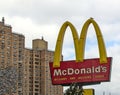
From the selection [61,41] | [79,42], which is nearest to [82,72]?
[79,42]

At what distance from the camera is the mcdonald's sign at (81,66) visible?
246 ft

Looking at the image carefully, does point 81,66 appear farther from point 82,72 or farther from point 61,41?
point 61,41

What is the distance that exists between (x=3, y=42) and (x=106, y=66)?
119m

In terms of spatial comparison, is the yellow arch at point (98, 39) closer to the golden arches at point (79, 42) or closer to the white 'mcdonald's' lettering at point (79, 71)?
the golden arches at point (79, 42)

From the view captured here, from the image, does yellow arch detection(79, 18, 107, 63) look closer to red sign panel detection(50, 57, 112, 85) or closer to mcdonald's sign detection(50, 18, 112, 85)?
mcdonald's sign detection(50, 18, 112, 85)

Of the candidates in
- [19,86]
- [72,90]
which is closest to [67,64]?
[72,90]

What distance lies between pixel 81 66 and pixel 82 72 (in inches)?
36.0

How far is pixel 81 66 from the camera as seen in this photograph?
250 feet

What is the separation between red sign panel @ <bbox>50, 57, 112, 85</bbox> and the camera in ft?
246

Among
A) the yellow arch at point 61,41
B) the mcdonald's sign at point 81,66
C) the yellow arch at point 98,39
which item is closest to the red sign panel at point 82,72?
the mcdonald's sign at point 81,66

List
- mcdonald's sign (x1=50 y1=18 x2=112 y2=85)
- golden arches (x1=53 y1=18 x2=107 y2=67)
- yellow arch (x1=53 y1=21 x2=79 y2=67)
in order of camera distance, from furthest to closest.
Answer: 1. yellow arch (x1=53 y1=21 x2=79 y2=67)
2. golden arches (x1=53 y1=18 x2=107 y2=67)
3. mcdonald's sign (x1=50 y1=18 x2=112 y2=85)

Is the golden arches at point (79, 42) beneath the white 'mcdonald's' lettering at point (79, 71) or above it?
above

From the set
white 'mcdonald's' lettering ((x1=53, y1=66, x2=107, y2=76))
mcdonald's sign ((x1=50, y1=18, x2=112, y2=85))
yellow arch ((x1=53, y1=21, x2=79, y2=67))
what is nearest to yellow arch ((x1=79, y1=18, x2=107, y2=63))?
mcdonald's sign ((x1=50, y1=18, x2=112, y2=85))

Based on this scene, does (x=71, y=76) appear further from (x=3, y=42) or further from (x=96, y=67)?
(x=3, y=42)
